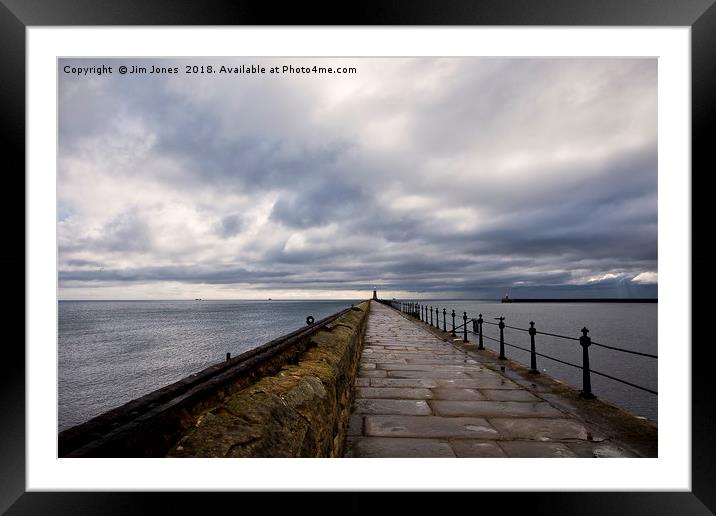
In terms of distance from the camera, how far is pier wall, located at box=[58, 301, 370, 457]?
141 centimetres

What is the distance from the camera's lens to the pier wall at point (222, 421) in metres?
1.41

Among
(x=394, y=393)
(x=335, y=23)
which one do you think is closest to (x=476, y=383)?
(x=394, y=393)

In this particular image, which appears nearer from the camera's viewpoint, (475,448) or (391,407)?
(475,448)

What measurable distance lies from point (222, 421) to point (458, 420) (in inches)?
118

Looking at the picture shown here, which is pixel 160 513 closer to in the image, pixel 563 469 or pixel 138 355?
pixel 563 469

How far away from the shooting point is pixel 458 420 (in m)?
3.96

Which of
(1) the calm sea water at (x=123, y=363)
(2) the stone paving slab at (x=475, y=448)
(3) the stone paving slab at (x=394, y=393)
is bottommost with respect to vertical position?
(1) the calm sea water at (x=123, y=363)

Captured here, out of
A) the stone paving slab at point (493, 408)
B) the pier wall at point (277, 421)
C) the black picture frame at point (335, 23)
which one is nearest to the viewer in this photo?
the pier wall at point (277, 421)

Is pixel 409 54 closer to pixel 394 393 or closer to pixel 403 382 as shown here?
pixel 394 393

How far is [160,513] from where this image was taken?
2.09 meters

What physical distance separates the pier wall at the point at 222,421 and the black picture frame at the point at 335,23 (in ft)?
1.69

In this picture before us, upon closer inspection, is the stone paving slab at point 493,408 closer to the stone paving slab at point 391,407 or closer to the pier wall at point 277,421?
the stone paving slab at point 391,407

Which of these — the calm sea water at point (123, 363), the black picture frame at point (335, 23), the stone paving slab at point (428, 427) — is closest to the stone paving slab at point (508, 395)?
the stone paving slab at point (428, 427)

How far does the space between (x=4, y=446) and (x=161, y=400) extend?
118cm
